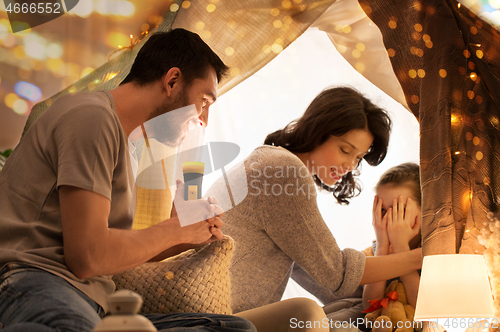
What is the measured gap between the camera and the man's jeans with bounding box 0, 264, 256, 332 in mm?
563

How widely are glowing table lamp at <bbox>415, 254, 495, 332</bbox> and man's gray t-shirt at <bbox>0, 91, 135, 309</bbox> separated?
0.79 meters

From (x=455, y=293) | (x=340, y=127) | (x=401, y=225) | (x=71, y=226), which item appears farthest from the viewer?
(x=340, y=127)

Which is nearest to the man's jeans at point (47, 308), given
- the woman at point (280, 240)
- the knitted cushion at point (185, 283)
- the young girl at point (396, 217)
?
the knitted cushion at point (185, 283)

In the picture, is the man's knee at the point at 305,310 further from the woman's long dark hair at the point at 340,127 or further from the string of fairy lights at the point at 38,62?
the string of fairy lights at the point at 38,62

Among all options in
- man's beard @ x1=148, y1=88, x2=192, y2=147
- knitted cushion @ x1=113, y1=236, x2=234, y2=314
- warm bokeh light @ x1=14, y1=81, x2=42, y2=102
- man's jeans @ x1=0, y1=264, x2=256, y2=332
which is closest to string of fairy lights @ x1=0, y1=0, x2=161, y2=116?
warm bokeh light @ x1=14, y1=81, x2=42, y2=102

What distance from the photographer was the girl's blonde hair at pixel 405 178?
1.44m

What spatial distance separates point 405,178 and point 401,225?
172 millimetres

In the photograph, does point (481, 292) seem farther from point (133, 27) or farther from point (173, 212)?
point (133, 27)

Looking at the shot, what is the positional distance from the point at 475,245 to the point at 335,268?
418mm

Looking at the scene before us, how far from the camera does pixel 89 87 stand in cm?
164

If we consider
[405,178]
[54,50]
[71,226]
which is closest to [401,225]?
[405,178]

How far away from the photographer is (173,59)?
1103 millimetres

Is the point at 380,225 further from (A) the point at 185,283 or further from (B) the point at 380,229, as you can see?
(A) the point at 185,283

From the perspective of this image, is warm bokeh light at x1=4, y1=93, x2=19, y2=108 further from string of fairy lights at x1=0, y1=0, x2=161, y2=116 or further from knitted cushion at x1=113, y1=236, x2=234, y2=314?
knitted cushion at x1=113, y1=236, x2=234, y2=314
